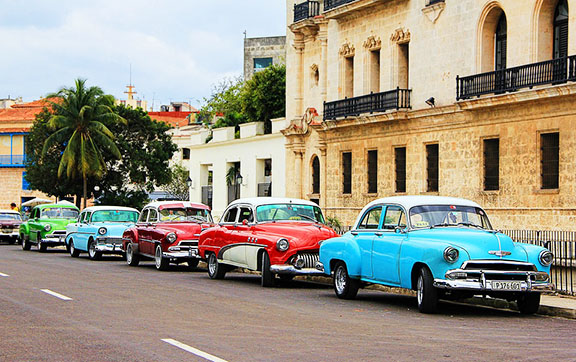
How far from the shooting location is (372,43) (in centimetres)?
3934

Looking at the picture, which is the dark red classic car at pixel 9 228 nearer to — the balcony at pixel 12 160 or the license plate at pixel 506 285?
the license plate at pixel 506 285

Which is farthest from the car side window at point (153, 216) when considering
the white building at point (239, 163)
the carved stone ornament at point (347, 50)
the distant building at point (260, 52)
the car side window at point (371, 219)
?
the distant building at point (260, 52)

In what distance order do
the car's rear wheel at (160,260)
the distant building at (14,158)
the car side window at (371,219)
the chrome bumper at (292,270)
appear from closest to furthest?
1. the car side window at (371,219)
2. the chrome bumper at (292,270)
3. the car's rear wheel at (160,260)
4. the distant building at (14,158)

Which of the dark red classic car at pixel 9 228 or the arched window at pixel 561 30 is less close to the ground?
the arched window at pixel 561 30

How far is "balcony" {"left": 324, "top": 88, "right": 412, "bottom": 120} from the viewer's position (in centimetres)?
3644

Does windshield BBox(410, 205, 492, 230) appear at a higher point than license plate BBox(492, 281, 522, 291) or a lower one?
higher

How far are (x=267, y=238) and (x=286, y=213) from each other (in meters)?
1.37

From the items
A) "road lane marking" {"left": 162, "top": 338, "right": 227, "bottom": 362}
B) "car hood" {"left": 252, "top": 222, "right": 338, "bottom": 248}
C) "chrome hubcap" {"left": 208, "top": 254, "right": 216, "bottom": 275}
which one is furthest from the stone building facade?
"road lane marking" {"left": 162, "top": 338, "right": 227, "bottom": 362}

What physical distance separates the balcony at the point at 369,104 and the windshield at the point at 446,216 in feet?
66.4

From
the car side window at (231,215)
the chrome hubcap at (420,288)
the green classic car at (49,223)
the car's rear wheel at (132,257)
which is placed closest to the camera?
the chrome hubcap at (420,288)

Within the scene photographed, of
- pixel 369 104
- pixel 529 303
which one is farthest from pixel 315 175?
pixel 529 303

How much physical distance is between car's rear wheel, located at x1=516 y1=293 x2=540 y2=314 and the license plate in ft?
2.35

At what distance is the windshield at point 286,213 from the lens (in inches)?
832

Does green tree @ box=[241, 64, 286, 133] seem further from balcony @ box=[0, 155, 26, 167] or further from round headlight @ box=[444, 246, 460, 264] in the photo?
round headlight @ box=[444, 246, 460, 264]
